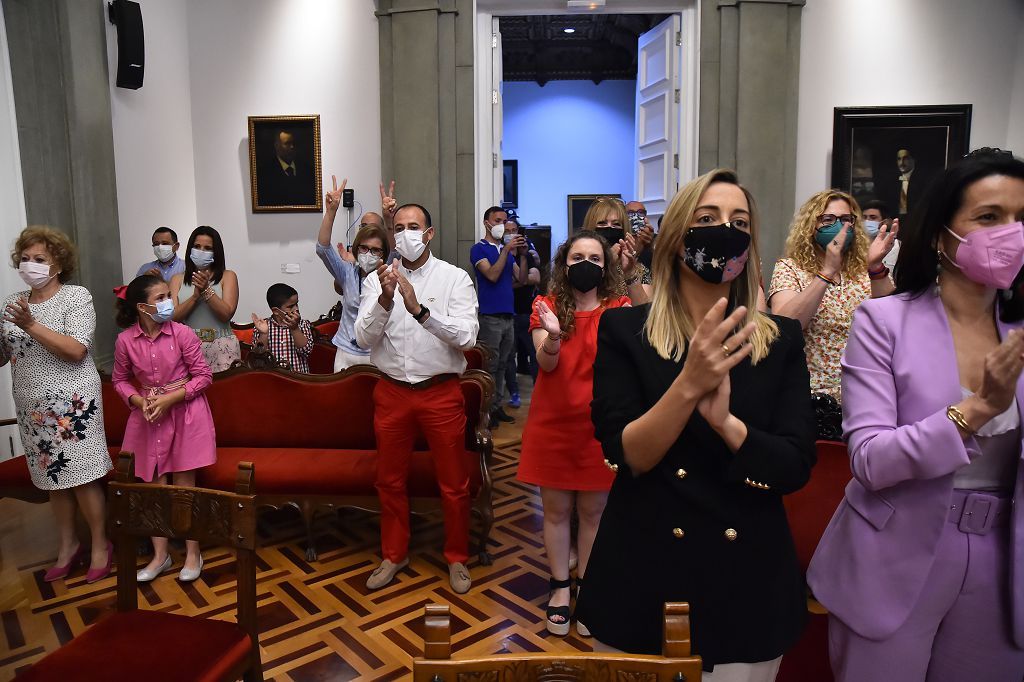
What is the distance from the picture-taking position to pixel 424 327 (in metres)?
3.06

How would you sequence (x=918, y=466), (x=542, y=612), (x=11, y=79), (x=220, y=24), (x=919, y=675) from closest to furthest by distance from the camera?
(x=918, y=466), (x=919, y=675), (x=542, y=612), (x=11, y=79), (x=220, y=24)

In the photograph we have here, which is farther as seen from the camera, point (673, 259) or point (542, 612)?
point (542, 612)

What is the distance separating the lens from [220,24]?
21.7 feet

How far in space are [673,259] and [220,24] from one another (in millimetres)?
6612

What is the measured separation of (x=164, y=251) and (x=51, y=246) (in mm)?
1679

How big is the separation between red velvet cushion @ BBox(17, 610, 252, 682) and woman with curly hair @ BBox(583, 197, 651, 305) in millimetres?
1855

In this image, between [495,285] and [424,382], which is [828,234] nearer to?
[424,382]

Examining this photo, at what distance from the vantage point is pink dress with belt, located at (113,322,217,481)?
3.27m

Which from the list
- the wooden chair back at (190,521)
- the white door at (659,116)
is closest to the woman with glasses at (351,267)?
the wooden chair back at (190,521)

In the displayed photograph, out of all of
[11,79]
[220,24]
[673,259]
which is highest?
[220,24]

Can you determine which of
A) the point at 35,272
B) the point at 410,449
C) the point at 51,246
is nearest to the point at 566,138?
the point at 410,449

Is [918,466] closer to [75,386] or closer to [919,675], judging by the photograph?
[919,675]

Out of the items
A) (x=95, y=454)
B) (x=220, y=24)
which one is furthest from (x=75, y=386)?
(x=220, y=24)

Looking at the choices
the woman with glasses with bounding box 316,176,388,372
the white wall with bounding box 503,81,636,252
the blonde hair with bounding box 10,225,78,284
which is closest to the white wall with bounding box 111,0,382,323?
the woman with glasses with bounding box 316,176,388,372
